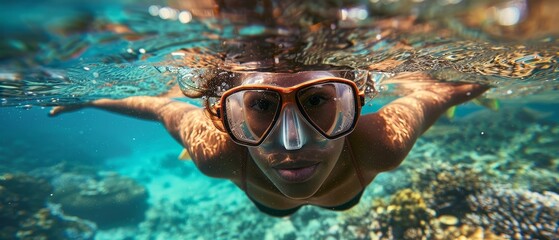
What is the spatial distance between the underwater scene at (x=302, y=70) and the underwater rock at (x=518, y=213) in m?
0.04

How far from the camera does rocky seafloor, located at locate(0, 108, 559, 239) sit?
7.67 m

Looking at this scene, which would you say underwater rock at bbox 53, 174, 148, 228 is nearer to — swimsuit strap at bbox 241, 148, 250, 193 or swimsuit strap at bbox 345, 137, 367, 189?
swimsuit strap at bbox 241, 148, 250, 193

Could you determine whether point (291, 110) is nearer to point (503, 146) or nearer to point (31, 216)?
point (31, 216)

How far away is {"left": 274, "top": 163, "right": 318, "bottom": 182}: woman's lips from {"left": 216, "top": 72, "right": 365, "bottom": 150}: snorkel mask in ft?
1.02

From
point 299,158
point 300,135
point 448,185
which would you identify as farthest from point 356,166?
point 448,185

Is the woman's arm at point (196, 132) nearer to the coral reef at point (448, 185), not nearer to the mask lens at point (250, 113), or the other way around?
the mask lens at point (250, 113)

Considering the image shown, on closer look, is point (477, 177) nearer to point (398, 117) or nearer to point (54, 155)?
point (398, 117)

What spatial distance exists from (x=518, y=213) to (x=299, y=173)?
23.9 feet

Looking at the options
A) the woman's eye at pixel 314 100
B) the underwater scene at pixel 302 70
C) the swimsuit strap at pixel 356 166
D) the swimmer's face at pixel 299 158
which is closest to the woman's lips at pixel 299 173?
the swimmer's face at pixel 299 158

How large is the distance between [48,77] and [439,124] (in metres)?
17.3

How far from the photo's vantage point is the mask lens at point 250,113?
3.48m

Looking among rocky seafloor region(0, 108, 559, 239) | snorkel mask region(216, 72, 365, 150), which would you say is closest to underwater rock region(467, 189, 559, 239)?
rocky seafloor region(0, 108, 559, 239)

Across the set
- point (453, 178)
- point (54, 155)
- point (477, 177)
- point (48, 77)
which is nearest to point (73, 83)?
point (48, 77)

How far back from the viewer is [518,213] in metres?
7.49
